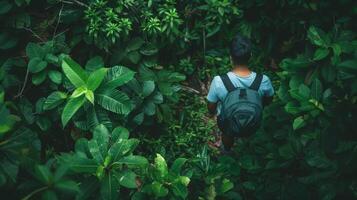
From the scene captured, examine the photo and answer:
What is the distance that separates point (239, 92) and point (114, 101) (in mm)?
1203

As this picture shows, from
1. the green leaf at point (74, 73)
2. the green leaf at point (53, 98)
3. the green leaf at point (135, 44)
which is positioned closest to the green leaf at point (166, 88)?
the green leaf at point (135, 44)

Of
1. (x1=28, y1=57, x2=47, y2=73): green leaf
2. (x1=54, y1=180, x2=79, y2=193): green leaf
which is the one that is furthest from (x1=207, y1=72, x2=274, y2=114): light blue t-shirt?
(x1=54, y1=180, x2=79, y2=193): green leaf

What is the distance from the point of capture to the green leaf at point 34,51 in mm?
3988

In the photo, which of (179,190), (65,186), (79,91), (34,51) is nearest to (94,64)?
(79,91)

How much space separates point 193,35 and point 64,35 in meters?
1.77

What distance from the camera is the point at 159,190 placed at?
11.4ft

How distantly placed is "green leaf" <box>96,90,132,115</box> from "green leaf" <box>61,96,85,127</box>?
0.18 metres

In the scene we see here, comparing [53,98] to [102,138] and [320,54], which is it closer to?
[102,138]

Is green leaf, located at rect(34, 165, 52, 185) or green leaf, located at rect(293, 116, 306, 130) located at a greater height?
green leaf, located at rect(34, 165, 52, 185)

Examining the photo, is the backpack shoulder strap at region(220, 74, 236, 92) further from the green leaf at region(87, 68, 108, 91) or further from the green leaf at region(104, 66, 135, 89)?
the green leaf at region(87, 68, 108, 91)

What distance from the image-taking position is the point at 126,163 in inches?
133

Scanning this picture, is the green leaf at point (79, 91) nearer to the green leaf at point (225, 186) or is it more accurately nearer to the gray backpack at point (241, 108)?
the gray backpack at point (241, 108)

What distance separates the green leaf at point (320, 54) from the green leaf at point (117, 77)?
1.85 m

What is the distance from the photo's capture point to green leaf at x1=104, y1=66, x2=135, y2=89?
3887 mm
